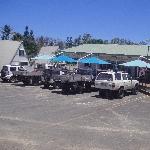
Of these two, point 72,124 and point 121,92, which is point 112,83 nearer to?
point 121,92

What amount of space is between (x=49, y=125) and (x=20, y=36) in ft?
267

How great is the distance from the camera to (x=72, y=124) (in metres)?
15.7

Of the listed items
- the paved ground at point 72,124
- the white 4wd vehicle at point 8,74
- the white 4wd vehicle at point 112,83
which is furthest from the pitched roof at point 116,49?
the paved ground at point 72,124

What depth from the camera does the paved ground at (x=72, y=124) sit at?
1223 cm

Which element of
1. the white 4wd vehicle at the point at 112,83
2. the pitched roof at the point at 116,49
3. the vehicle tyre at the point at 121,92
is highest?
the pitched roof at the point at 116,49

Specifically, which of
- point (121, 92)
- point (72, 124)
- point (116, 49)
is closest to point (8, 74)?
point (121, 92)

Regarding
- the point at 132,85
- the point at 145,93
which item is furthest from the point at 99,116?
the point at 145,93

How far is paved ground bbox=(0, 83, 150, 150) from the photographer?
40.1 feet

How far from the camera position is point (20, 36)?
9469 cm

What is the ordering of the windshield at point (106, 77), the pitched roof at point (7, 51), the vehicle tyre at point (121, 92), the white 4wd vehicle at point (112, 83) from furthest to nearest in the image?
the pitched roof at point (7, 51), the vehicle tyre at point (121, 92), the windshield at point (106, 77), the white 4wd vehicle at point (112, 83)

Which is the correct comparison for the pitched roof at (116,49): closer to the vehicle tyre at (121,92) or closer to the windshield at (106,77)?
the vehicle tyre at (121,92)

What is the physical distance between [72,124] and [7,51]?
47.7m

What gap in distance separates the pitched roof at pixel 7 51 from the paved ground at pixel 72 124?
37.6 meters

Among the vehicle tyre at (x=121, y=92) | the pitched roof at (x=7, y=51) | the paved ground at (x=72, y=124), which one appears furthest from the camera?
the pitched roof at (x=7, y=51)
